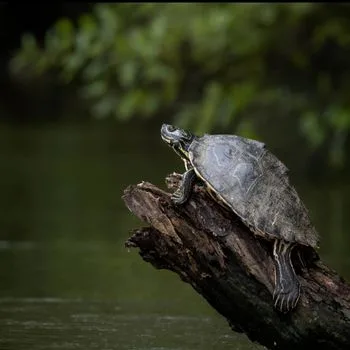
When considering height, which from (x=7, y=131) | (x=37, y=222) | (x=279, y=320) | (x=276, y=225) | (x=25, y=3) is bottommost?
(x=279, y=320)

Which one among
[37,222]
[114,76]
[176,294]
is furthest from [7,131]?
[176,294]

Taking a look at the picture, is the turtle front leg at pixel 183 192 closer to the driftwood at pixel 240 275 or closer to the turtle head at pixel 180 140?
the driftwood at pixel 240 275

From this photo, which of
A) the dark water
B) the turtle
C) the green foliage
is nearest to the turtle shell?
the turtle

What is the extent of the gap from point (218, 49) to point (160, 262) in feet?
27.9

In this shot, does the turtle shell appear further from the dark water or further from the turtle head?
the dark water

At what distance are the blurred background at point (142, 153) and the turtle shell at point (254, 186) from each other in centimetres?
89

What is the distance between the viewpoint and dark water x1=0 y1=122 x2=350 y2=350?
5270mm

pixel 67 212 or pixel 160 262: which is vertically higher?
pixel 67 212

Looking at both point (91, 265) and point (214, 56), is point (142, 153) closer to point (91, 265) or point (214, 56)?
point (214, 56)

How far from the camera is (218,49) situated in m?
12.7

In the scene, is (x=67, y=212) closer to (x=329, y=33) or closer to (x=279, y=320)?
(x=329, y=33)

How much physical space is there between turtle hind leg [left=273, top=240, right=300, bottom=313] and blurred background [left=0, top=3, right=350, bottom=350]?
87cm

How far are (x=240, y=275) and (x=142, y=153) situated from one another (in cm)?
1387

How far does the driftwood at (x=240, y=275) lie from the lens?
4.24 metres
